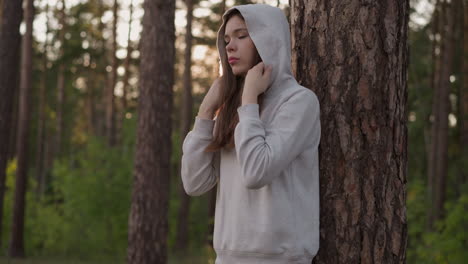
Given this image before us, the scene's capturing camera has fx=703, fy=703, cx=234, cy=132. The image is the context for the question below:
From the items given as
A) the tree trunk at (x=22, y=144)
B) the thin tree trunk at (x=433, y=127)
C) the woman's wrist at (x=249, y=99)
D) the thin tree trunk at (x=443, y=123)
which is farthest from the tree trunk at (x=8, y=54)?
the thin tree trunk at (x=433, y=127)

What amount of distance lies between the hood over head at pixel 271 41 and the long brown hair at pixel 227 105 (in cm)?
9

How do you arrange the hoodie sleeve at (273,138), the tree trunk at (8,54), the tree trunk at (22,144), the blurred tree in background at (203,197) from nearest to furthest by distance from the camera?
the hoodie sleeve at (273,138) < the tree trunk at (8,54) < the blurred tree in background at (203,197) < the tree trunk at (22,144)

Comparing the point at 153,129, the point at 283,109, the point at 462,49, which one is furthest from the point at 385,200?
the point at 462,49

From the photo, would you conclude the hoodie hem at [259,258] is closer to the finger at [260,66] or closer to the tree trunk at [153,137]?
the finger at [260,66]

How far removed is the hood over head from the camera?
352cm

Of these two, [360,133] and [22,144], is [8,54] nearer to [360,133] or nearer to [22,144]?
[360,133]

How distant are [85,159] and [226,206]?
56.4 feet

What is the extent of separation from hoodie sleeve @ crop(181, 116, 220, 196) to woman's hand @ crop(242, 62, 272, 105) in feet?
0.95

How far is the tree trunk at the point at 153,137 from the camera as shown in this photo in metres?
9.98

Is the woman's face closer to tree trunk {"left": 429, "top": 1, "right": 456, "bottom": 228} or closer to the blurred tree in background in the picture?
the blurred tree in background

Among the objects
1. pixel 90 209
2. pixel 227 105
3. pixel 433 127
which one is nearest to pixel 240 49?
pixel 227 105

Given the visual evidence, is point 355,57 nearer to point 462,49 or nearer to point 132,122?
point 132,122

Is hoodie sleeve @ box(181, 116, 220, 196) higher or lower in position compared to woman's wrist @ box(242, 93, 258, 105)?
lower

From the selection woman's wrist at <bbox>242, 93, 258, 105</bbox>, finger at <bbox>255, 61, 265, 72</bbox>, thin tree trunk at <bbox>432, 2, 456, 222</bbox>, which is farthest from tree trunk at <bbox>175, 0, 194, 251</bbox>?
woman's wrist at <bbox>242, 93, 258, 105</bbox>
